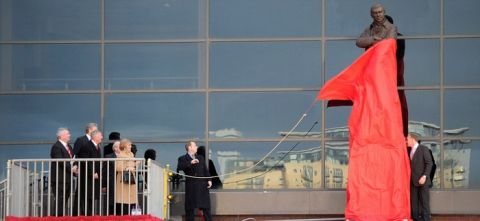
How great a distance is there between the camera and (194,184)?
26438mm

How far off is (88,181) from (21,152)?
3222 mm

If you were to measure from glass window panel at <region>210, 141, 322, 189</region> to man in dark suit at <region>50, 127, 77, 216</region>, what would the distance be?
3.49 m

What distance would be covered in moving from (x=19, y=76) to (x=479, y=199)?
8.90 meters

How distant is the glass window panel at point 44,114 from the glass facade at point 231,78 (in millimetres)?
19

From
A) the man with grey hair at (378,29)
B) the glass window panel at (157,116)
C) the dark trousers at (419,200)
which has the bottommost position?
the dark trousers at (419,200)

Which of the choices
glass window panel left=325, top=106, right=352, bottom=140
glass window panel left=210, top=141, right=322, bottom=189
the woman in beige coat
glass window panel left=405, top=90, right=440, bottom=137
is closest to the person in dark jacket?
glass window panel left=210, top=141, right=322, bottom=189

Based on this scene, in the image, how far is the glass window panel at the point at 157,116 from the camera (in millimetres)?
27750

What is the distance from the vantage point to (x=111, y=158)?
24.8 meters

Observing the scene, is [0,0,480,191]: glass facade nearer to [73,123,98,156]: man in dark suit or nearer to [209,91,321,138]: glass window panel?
[209,91,321,138]: glass window panel

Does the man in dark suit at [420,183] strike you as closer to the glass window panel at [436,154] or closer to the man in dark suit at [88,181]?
the glass window panel at [436,154]

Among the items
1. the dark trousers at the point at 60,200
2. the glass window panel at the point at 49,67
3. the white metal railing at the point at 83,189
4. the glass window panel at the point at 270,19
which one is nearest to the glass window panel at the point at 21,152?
the glass window panel at the point at 49,67

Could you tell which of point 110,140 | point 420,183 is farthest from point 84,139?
point 420,183

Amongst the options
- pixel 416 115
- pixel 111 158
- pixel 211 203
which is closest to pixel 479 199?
pixel 416 115

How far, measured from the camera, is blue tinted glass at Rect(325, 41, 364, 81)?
27562 millimetres
